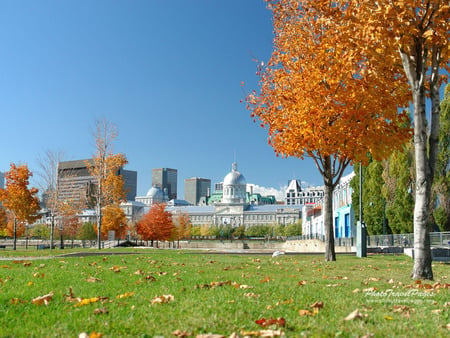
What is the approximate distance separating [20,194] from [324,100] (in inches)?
1338

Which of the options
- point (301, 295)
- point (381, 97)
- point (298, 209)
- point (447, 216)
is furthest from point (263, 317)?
point (298, 209)

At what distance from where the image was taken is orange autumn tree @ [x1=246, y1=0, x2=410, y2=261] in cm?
1437

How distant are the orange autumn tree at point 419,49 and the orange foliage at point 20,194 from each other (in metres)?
37.9

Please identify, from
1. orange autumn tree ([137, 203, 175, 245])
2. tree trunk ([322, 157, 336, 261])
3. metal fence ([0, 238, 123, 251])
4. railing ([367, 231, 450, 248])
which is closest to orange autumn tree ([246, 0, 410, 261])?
tree trunk ([322, 157, 336, 261])

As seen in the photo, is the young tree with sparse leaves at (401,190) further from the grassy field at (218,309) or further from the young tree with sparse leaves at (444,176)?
the grassy field at (218,309)

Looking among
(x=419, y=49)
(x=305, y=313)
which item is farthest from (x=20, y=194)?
(x=305, y=313)

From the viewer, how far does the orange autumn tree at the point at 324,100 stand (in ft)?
47.1

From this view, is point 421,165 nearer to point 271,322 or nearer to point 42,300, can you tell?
point 271,322

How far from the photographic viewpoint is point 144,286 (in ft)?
23.1

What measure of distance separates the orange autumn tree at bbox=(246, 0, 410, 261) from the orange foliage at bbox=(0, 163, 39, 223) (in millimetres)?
30929

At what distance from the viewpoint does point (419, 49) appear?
10.5m

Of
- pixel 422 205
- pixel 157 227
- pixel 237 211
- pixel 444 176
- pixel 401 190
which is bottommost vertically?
pixel 157 227

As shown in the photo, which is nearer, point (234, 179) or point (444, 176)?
point (444, 176)

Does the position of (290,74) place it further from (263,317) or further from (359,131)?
(263,317)
